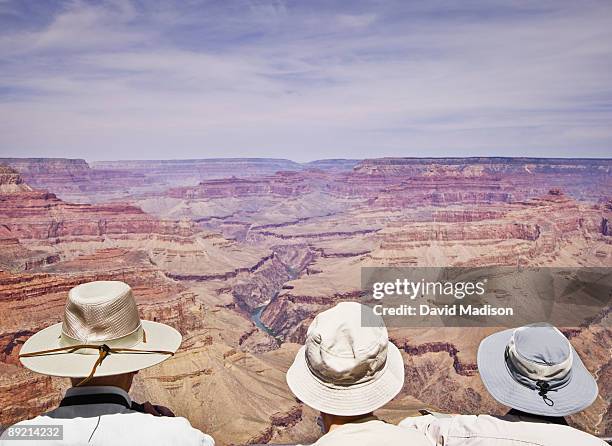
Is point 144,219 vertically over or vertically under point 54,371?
under

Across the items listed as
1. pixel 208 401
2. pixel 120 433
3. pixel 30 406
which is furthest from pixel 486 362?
pixel 208 401

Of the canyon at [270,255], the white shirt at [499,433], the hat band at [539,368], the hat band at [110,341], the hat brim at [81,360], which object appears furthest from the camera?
the canyon at [270,255]

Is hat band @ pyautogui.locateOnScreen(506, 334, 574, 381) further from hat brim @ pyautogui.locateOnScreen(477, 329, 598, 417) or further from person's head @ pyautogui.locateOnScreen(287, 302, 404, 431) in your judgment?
person's head @ pyautogui.locateOnScreen(287, 302, 404, 431)

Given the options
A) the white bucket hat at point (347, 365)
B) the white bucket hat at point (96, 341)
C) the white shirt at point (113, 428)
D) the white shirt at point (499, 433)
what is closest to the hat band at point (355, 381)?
the white bucket hat at point (347, 365)

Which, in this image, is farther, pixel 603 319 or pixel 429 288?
pixel 429 288

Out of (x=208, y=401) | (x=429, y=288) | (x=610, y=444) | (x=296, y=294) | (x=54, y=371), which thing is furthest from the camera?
(x=296, y=294)

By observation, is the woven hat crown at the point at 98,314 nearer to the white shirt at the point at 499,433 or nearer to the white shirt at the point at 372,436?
the white shirt at the point at 372,436

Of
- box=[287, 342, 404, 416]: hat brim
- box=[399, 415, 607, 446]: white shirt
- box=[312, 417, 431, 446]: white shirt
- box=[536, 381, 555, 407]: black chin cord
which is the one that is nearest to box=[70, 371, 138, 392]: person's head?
box=[287, 342, 404, 416]: hat brim

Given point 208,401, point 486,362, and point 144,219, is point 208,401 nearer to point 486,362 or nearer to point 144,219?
point 486,362
